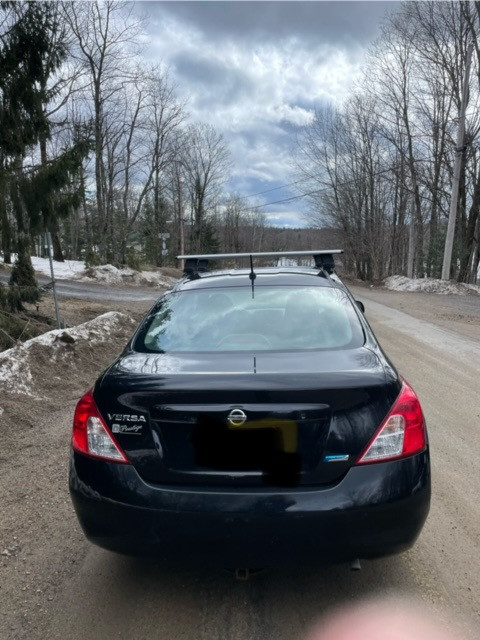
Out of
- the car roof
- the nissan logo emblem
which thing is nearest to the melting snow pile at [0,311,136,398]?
the car roof

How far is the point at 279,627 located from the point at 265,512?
61 centimetres

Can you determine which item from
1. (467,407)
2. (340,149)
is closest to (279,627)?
(467,407)

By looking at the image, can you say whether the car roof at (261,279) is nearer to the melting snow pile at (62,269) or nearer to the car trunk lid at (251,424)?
the car trunk lid at (251,424)

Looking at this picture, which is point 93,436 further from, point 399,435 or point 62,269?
point 62,269

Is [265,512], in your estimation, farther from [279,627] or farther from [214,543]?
[279,627]

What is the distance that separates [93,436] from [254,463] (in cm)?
74

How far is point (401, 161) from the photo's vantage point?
29.2 m

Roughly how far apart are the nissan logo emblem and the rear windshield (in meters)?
0.65

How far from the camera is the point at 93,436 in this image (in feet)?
7.22

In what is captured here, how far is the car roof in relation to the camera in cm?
344

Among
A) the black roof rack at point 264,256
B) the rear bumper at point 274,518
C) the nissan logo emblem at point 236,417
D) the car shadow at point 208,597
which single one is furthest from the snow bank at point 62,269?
the nissan logo emblem at point 236,417

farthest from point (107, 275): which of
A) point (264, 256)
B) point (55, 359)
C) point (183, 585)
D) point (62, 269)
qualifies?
point (183, 585)

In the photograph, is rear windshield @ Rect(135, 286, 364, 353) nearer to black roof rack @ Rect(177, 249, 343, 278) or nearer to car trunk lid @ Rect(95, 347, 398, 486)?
car trunk lid @ Rect(95, 347, 398, 486)

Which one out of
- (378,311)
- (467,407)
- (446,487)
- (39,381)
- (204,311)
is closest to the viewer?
(204,311)
